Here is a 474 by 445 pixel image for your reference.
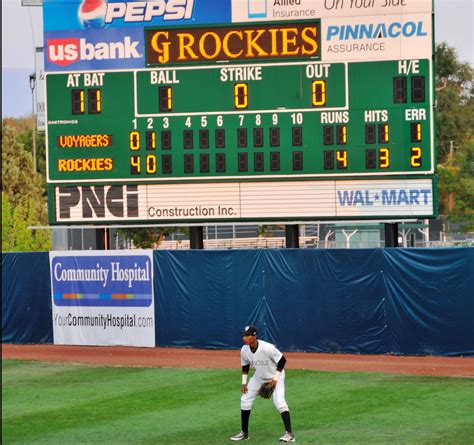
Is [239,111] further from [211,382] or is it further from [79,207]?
[211,382]

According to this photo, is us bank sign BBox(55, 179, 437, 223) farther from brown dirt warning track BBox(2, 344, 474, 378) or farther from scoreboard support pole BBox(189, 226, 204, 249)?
brown dirt warning track BBox(2, 344, 474, 378)

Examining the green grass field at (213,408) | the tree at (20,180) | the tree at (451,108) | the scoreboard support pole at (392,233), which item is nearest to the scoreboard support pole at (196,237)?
the scoreboard support pole at (392,233)

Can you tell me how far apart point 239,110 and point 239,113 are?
2.6 inches

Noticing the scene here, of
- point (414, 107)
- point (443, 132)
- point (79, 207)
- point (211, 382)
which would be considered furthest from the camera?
point (443, 132)

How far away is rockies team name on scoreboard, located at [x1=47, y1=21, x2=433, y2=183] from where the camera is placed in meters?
25.1

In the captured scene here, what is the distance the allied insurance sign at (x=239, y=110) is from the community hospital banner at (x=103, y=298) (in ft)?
5.09

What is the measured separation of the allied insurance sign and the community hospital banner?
5.09 feet

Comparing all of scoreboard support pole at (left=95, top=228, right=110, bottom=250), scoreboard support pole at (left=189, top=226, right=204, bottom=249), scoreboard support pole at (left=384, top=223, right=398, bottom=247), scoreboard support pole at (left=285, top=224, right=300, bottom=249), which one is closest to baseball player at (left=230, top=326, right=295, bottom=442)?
scoreboard support pole at (left=384, top=223, right=398, bottom=247)

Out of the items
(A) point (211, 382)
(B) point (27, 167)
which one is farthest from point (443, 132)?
(A) point (211, 382)

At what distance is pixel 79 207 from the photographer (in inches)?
1062

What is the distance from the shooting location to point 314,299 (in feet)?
84.7

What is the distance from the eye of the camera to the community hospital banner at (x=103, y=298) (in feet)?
90.9

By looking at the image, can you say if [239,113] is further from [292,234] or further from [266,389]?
[266,389]

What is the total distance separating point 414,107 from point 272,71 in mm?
3172
